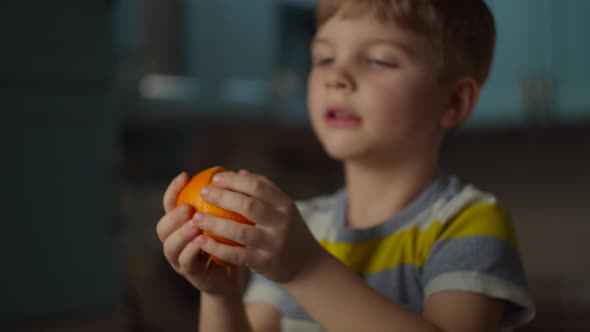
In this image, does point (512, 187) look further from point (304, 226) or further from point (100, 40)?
point (304, 226)

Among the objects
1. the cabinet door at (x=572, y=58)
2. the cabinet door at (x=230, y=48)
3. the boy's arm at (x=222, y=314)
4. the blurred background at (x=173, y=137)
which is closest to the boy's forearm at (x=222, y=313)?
the boy's arm at (x=222, y=314)

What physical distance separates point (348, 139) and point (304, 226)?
208mm

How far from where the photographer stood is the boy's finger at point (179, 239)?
611 millimetres

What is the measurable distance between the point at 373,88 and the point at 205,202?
26cm

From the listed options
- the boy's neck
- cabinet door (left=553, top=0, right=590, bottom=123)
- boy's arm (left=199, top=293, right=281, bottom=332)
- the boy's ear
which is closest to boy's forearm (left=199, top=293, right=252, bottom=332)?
boy's arm (left=199, top=293, right=281, bottom=332)

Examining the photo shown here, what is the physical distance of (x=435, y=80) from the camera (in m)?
0.82

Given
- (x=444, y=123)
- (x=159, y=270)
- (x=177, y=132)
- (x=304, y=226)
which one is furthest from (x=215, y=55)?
(x=304, y=226)

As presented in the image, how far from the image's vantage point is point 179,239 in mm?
617

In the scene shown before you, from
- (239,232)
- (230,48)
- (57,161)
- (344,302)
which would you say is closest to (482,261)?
(344,302)

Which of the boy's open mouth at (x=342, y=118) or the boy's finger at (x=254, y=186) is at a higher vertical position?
the boy's open mouth at (x=342, y=118)

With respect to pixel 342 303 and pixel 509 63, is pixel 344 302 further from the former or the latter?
pixel 509 63

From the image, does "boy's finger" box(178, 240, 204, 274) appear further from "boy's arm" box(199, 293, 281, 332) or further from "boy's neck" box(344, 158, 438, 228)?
"boy's neck" box(344, 158, 438, 228)

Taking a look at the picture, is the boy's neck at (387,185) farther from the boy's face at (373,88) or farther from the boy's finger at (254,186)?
the boy's finger at (254,186)

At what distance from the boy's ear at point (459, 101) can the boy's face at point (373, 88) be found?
0.04 meters
